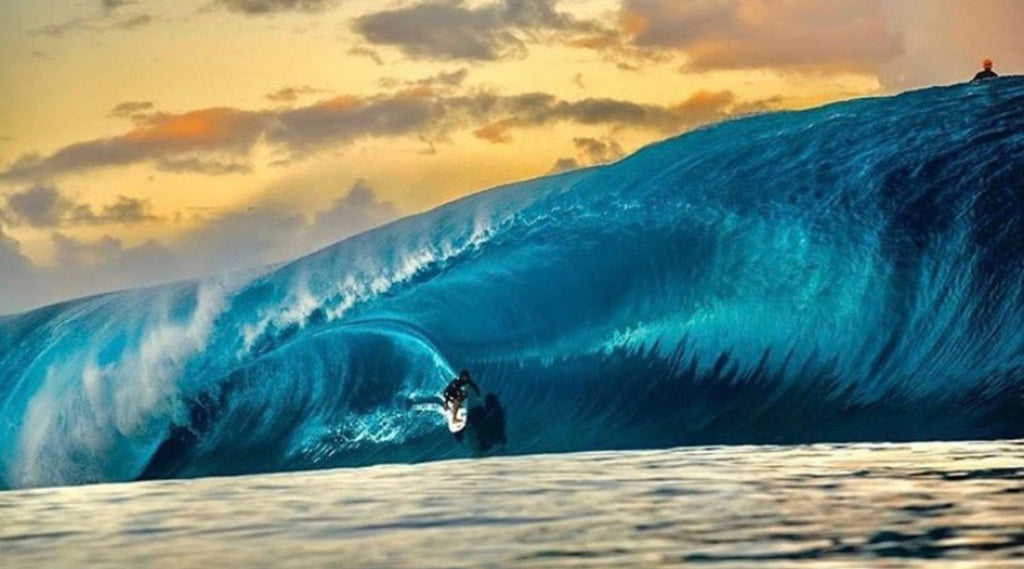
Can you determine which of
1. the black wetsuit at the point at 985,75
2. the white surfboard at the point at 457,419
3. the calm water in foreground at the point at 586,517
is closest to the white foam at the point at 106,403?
the white surfboard at the point at 457,419

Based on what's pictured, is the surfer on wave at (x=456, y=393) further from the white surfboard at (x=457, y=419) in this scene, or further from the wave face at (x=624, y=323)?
the wave face at (x=624, y=323)

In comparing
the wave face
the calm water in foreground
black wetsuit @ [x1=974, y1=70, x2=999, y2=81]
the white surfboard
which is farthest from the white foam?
black wetsuit @ [x1=974, y1=70, x2=999, y2=81]

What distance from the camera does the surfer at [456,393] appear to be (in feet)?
53.7

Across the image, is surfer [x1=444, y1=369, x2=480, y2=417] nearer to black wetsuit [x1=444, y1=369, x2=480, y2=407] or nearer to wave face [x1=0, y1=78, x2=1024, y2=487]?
black wetsuit [x1=444, y1=369, x2=480, y2=407]

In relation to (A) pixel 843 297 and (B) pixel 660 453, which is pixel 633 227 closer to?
(A) pixel 843 297

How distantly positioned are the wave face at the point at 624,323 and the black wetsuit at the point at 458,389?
0.37m

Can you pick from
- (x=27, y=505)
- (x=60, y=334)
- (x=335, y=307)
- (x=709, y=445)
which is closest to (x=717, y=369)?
(x=709, y=445)

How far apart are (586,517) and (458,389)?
263 inches

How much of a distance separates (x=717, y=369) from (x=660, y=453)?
1945 millimetres

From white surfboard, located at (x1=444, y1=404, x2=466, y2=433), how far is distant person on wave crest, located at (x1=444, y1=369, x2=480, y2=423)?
19 millimetres

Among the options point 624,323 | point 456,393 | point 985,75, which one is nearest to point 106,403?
point 456,393

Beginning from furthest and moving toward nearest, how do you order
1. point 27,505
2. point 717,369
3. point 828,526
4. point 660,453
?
point 717,369
point 660,453
point 27,505
point 828,526

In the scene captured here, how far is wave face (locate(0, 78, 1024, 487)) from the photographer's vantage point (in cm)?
1653

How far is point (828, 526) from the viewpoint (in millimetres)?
8984
